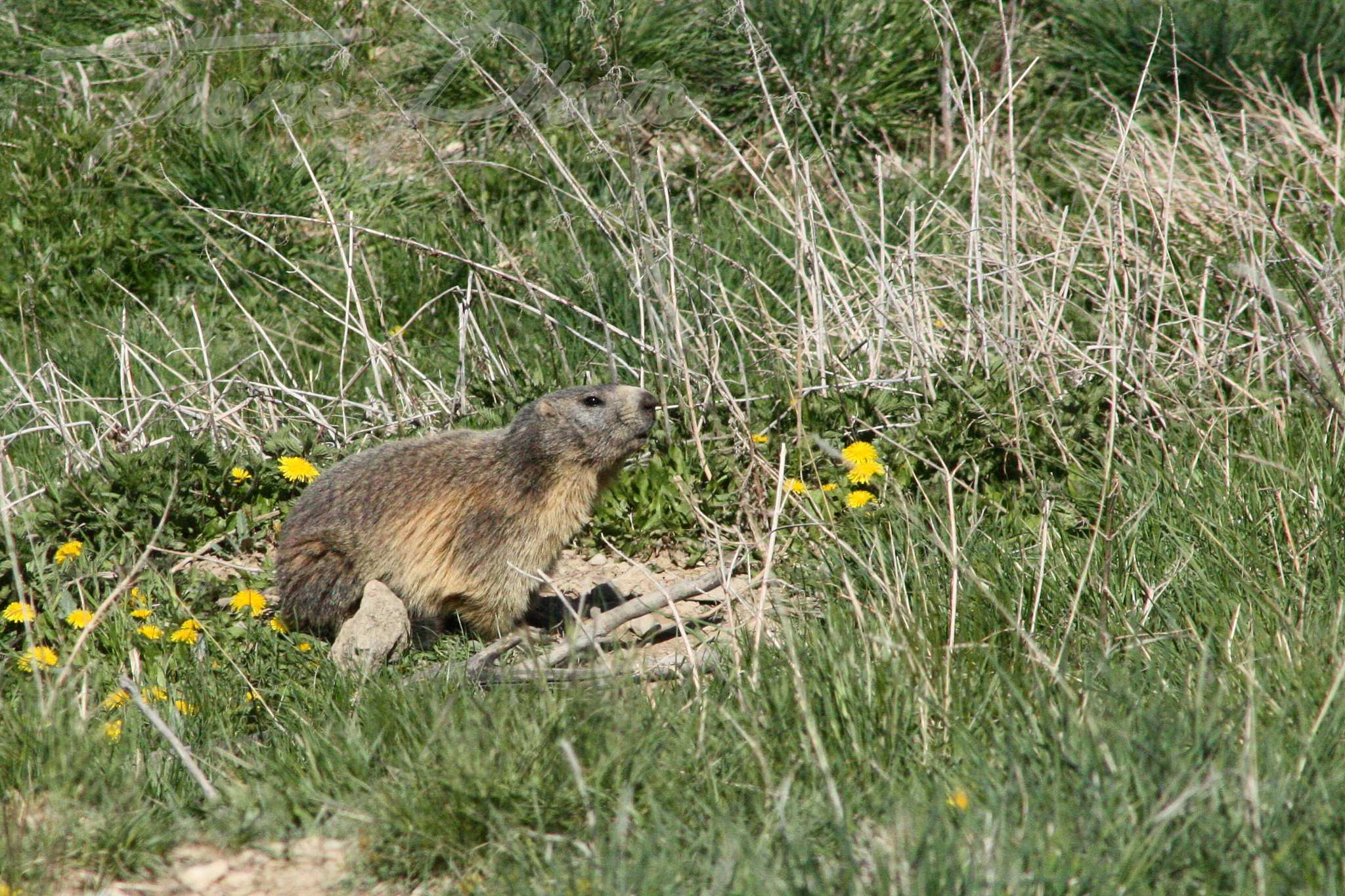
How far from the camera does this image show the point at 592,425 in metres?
4.52

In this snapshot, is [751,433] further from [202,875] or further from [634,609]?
[202,875]

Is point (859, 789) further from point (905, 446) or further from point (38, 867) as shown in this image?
point (905, 446)

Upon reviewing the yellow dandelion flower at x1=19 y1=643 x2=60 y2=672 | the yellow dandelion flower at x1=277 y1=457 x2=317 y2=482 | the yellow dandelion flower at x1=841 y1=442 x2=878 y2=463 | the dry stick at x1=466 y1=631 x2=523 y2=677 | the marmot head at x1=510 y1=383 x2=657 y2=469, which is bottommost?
the dry stick at x1=466 y1=631 x2=523 y2=677

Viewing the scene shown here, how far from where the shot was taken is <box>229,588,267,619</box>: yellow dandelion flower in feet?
14.4

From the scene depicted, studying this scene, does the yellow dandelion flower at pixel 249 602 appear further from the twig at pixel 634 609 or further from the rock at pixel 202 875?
the rock at pixel 202 875

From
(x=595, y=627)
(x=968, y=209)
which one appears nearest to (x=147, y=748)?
(x=595, y=627)

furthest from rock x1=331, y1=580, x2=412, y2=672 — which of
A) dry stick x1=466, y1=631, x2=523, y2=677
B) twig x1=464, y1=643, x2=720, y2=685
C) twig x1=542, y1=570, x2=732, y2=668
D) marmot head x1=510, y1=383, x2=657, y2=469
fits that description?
marmot head x1=510, y1=383, x2=657, y2=469

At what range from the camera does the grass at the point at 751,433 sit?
272 centimetres

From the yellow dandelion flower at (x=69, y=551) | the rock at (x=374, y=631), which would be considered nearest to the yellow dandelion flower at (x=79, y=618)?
the yellow dandelion flower at (x=69, y=551)

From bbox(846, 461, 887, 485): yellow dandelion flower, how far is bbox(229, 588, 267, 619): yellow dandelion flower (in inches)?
81.0

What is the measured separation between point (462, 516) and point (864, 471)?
1.41 meters

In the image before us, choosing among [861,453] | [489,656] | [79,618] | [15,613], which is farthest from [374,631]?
[861,453]

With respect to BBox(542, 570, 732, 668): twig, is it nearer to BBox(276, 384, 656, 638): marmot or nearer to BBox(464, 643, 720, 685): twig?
BBox(464, 643, 720, 685): twig

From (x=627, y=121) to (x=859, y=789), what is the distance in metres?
2.70
